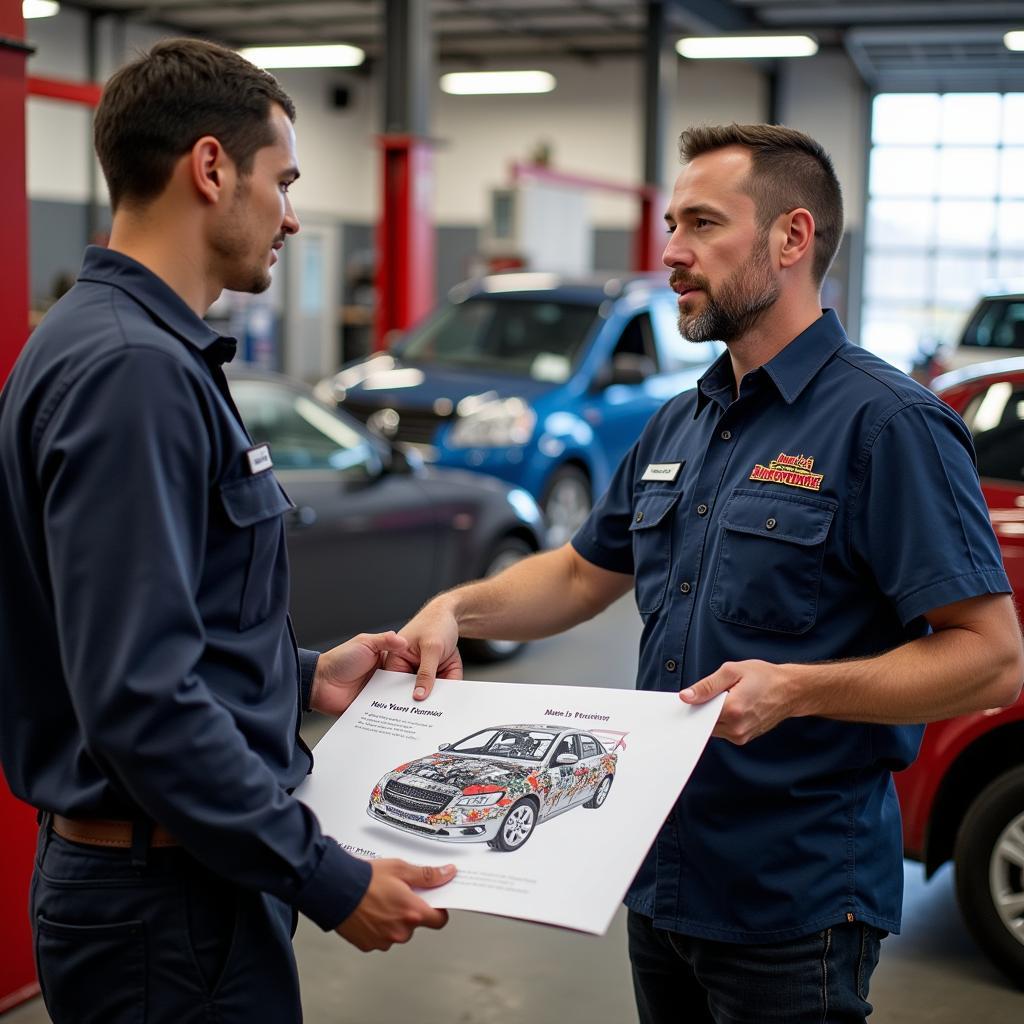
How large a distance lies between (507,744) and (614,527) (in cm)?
56

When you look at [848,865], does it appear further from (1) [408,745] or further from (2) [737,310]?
(2) [737,310]

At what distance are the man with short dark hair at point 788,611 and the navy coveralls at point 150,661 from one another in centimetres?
45

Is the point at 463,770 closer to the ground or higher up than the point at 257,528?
closer to the ground

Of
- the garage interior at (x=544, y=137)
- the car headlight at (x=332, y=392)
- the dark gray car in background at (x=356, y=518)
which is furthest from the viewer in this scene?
the garage interior at (x=544, y=137)

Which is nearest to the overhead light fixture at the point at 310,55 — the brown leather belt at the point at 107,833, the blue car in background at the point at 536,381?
the blue car in background at the point at 536,381

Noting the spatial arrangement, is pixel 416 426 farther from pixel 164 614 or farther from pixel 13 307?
pixel 164 614

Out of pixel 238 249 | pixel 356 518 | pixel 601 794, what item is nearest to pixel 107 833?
pixel 601 794

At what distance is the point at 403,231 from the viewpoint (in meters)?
11.2

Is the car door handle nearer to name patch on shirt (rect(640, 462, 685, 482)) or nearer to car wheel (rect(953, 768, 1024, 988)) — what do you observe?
car wheel (rect(953, 768, 1024, 988))

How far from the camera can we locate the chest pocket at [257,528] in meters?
1.48

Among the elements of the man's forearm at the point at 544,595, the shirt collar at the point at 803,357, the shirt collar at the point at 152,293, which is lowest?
the man's forearm at the point at 544,595

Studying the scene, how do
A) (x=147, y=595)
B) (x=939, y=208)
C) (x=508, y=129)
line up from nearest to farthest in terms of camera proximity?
(x=147, y=595), (x=939, y=208), (x=508, y=129)

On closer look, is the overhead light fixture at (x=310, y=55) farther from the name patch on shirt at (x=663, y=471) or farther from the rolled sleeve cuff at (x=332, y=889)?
the rolled sleeve cuff at (x=332, y=889)

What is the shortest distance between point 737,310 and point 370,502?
377 centimetres
